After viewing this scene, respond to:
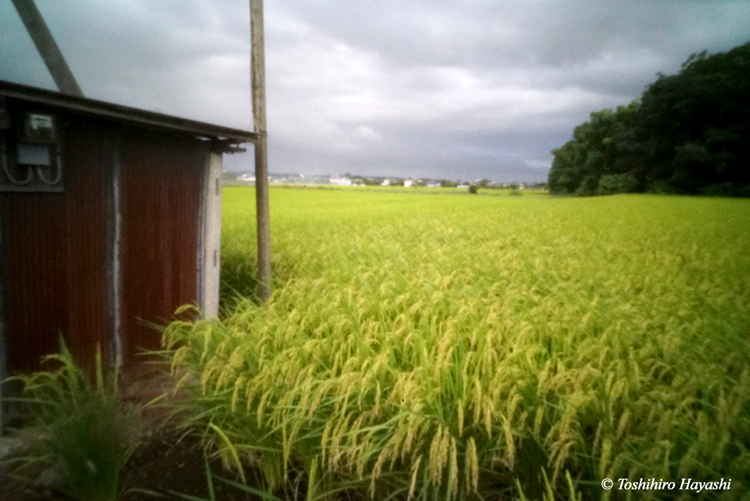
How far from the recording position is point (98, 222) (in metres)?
3.09

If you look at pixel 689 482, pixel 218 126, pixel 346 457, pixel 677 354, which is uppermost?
pixel 218 126

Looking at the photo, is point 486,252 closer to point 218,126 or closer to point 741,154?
point 741,154

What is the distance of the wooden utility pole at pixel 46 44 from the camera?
3146mm

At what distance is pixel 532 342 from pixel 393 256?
9.26ft

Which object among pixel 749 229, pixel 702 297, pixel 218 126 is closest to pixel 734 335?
pixel 702 297

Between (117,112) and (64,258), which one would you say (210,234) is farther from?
(117,112)

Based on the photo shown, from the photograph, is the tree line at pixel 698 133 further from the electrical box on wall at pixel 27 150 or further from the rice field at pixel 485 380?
the electrical box on wall at pixel 27 150

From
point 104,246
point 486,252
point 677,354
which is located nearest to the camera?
point 677,354

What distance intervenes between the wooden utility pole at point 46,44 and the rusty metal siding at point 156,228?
68cm

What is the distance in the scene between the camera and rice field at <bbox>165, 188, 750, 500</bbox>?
1.79m

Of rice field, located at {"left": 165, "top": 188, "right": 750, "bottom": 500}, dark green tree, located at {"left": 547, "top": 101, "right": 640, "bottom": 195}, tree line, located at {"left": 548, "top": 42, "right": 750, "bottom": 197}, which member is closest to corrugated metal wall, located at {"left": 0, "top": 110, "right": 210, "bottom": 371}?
rice field, located at {"left": 165, "top": 188, "right": 750, "bottom": 500}

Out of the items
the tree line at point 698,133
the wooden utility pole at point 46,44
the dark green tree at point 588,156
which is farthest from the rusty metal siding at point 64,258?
the dark green tree at point 588,156

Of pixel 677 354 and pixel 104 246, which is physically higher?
pixel 104 246

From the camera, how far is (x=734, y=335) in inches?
106
